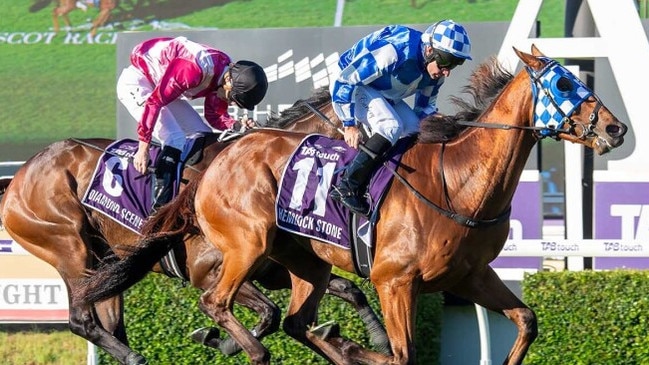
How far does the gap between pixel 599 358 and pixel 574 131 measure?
5.75ft

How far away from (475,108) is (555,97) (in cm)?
57

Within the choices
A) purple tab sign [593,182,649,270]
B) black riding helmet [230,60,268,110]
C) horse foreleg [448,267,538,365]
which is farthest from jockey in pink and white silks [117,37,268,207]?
purple tab sign [593,182,649,270]

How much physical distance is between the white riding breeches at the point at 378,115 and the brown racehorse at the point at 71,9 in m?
19.7

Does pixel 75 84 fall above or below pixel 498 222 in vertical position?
above

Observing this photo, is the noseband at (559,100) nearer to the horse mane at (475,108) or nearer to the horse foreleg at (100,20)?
the horse mane at (475,108)

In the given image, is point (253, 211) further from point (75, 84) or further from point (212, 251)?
point (75, 84)

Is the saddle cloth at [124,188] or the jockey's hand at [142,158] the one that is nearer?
the jockey's hand at [142,158]

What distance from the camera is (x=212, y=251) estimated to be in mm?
5305

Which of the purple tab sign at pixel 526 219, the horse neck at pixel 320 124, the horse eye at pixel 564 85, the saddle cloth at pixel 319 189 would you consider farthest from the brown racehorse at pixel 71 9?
the horse eye at pixel 564 85

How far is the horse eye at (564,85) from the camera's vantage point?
13.6 feet

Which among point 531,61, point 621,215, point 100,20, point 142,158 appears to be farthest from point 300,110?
point 100,20

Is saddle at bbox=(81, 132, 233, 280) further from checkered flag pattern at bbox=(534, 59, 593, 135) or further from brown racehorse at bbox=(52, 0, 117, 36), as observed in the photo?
brown racehorse at bbox=(52, 0, 117, 36)

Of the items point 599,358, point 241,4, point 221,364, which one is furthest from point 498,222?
point 241,4

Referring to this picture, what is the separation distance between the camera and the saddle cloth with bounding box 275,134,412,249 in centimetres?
460
